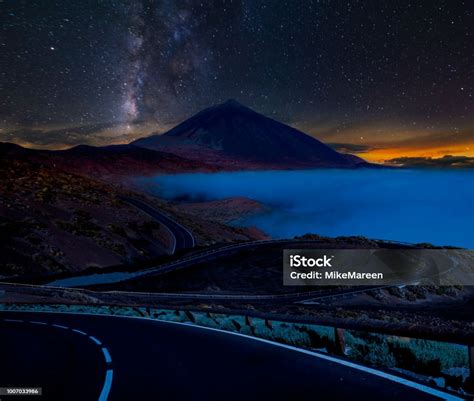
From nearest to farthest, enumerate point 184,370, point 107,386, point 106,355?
point 107,386, point 184,370, point 106,355

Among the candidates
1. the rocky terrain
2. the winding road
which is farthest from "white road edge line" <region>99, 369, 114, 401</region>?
the winding road

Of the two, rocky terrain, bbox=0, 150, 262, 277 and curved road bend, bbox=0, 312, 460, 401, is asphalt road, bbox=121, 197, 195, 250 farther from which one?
curved road bend, bbox=0, 312, 460, 401

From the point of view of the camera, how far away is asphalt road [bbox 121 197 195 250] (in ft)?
307

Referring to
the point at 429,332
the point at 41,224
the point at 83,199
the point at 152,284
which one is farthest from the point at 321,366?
the point at 83,199

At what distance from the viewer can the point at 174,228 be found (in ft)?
362

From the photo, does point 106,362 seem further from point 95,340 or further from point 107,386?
point 95,340

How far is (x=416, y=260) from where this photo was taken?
6669cm

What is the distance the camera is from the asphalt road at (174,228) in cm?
9356

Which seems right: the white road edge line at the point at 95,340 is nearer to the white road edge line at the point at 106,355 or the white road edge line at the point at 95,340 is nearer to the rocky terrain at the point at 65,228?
the white road edge line at the point at 106,355

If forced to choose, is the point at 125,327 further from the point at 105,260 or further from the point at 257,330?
the point at 105,260

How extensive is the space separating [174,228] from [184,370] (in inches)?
4092

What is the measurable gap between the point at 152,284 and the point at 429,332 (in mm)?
44571

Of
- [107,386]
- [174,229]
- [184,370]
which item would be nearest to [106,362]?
[107,386]

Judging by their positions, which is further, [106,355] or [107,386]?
[106,355]
